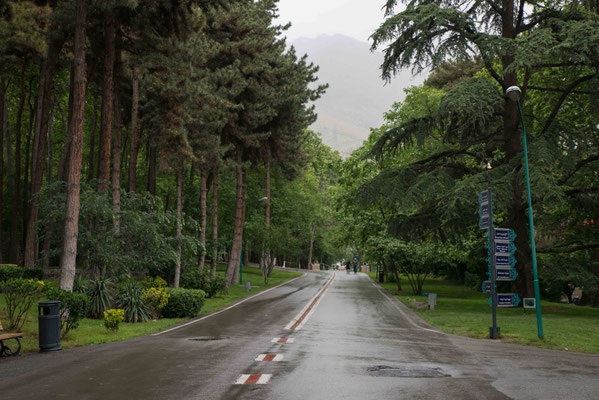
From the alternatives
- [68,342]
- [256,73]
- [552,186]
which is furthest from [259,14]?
[68,342]

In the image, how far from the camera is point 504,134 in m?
24.1

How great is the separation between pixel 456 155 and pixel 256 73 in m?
14.1

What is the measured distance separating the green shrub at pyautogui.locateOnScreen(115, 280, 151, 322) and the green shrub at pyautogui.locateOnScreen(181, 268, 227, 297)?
32.0ft

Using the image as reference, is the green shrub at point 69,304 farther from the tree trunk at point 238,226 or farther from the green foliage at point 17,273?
the tree trunk at point 238,226

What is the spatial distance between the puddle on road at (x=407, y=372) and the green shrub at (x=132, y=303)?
10.8 m

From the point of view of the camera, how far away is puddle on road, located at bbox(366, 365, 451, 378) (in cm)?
855

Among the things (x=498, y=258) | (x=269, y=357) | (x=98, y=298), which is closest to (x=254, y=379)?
(x=269, y=357)

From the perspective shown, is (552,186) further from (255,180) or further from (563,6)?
(255,180)

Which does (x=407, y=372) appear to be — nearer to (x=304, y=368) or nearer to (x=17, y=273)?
(x=304, y=368)

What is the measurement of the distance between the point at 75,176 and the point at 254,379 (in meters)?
11.1

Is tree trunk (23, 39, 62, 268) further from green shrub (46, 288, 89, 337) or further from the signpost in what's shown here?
the signpost

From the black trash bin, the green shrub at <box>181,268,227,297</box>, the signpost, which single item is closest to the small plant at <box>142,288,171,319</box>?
the black trash bin

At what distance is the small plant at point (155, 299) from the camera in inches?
722

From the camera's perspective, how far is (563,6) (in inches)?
889
